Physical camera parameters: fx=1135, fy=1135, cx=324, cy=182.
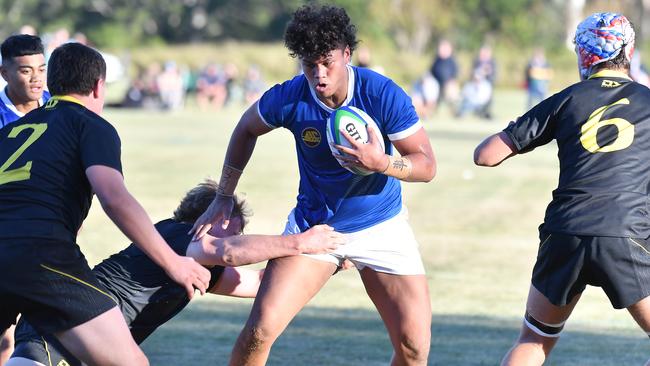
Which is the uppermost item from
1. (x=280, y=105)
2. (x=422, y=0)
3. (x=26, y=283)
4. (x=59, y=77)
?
(x=59, y=77)

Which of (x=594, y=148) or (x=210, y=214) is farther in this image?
(x=210, y=214)

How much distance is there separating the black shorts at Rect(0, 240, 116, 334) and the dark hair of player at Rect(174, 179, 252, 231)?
1343 mm

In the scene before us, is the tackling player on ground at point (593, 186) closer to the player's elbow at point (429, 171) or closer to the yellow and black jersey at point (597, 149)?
the yellow and black jersey at point (597, 149)

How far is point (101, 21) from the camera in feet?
222

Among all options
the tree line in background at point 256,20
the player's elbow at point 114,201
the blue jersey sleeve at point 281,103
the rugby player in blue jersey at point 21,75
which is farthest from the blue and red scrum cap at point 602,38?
the tree line in background at point 256,20

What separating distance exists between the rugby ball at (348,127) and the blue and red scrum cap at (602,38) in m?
1.05

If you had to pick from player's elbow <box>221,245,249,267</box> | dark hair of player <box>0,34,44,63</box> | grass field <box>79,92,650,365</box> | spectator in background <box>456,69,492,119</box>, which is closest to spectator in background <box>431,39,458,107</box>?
spectator in background <box>456,69,492,119</box>

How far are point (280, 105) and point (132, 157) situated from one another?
14498mm

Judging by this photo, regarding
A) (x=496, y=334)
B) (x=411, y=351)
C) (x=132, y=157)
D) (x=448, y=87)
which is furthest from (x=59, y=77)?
(x=448, y=87)

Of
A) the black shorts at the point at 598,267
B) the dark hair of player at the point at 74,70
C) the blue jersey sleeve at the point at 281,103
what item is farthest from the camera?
the blue jersey sleeve at the point at 281,103

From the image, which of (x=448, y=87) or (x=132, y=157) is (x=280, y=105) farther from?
(x=448, y=87)

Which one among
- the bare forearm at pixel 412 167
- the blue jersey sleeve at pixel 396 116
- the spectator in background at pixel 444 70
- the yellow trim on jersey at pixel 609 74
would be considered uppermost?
the yellow trim on jersey at pixel 609 74

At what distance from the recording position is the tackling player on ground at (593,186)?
519cm

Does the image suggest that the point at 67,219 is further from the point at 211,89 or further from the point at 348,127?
the point at 211,89
